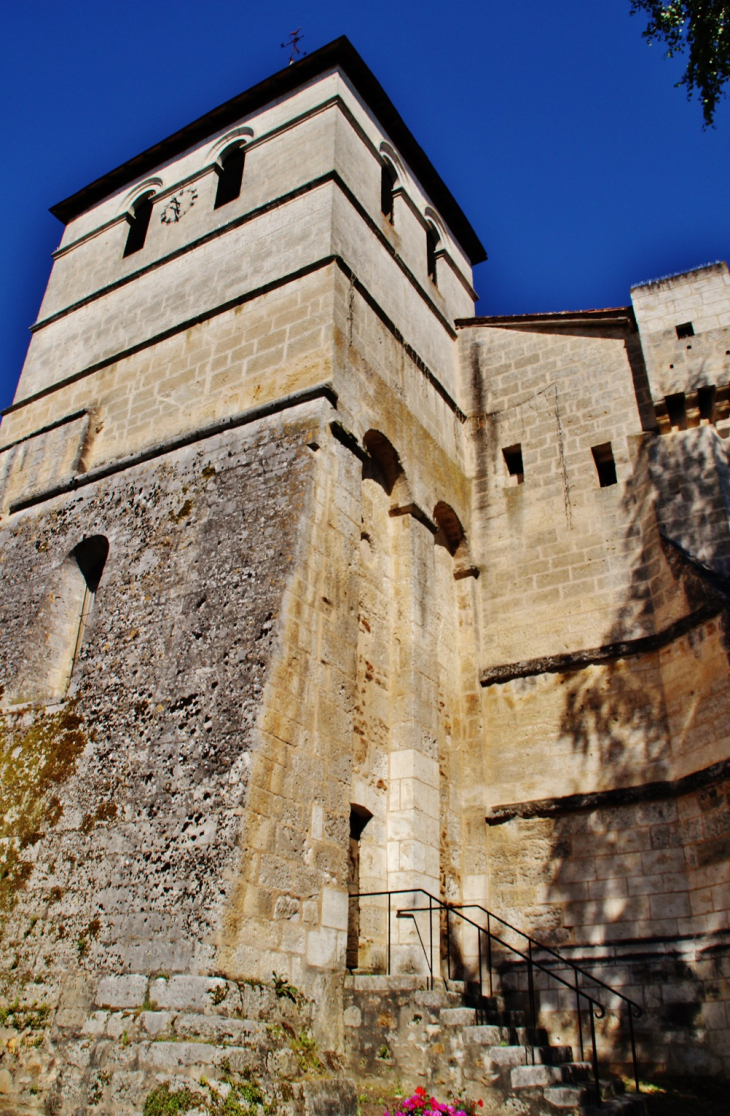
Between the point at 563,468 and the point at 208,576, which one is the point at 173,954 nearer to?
the point at 208,576

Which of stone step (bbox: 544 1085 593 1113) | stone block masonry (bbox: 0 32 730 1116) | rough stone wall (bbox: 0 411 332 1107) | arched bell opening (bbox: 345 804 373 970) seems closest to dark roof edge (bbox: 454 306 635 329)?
stone block masonry (bbox: 0 32 730 1116)

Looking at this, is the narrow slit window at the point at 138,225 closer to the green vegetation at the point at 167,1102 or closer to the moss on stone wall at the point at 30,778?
the moss on stone wall at the point at 30,778

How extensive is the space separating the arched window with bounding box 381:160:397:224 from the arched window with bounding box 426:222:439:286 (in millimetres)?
1122

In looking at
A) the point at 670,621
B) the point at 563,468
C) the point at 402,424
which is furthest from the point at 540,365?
the point at 670,621

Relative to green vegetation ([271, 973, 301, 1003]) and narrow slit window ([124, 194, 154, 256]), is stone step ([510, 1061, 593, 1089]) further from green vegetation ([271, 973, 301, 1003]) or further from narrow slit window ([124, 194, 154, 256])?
narrow slit window ([124, 194, 154, 256])

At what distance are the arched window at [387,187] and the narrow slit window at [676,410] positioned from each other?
16.2 ft

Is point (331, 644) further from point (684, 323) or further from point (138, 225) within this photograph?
point (138, 225)

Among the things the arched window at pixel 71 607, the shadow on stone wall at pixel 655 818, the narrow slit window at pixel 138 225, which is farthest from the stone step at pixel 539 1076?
the narrow slit window at pixel 138 225

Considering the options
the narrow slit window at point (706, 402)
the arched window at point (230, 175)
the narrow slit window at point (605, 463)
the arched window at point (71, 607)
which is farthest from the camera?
the arched window at point (230, 175)

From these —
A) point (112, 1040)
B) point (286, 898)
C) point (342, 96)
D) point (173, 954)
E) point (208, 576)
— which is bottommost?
point (112, 1040)

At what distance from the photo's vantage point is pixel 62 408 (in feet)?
36.7

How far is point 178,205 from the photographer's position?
12.3 metres

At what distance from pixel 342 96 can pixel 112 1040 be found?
10943 millimetres

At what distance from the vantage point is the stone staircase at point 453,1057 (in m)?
5.73
